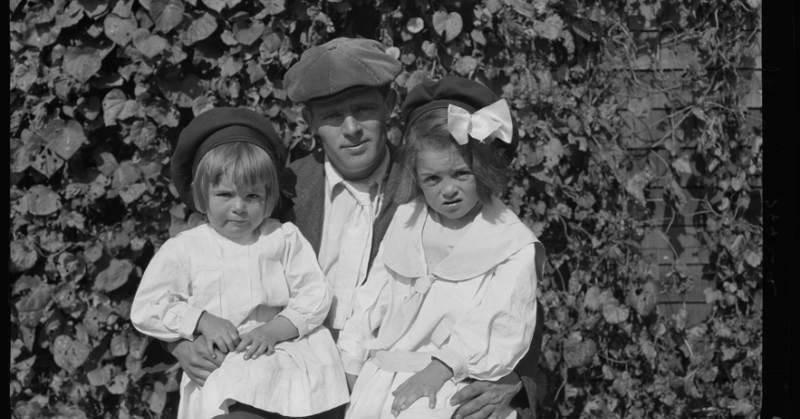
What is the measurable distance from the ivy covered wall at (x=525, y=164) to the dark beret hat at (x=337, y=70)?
0.66 m

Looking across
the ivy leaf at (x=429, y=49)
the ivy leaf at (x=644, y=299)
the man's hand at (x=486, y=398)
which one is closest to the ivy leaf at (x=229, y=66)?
the ivy leaf at (x=429, y=49)

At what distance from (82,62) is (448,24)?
1340mm

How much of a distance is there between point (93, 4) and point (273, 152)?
1227 mm

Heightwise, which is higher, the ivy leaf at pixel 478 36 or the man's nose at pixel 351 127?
the ivy leaf at pixel 478 36

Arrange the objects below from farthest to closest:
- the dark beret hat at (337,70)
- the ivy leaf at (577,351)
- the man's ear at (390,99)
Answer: the ivy leaf at (577,351) < the man's ear at (390,99) < the dark beret hat at (337,70)

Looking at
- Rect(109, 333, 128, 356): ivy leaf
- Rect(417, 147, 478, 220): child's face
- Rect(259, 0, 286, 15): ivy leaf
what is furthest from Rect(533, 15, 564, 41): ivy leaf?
Rect(109, 333, 128, 356): ivy leaf

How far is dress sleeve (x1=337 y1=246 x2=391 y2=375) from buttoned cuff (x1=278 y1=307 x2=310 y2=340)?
0.14 metres

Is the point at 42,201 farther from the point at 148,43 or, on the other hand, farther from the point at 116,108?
the point at 148,43

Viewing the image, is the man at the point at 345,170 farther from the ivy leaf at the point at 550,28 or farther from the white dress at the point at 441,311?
the ivy leaf at the point at 550,28

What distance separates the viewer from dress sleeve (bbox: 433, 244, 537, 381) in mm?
2674

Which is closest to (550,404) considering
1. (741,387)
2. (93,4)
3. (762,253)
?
(741,387)

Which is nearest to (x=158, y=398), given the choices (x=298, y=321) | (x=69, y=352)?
(x=69, y=352)

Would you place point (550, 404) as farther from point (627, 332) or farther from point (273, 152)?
point (273, 152)

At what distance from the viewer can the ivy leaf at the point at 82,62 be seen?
3684 mm
